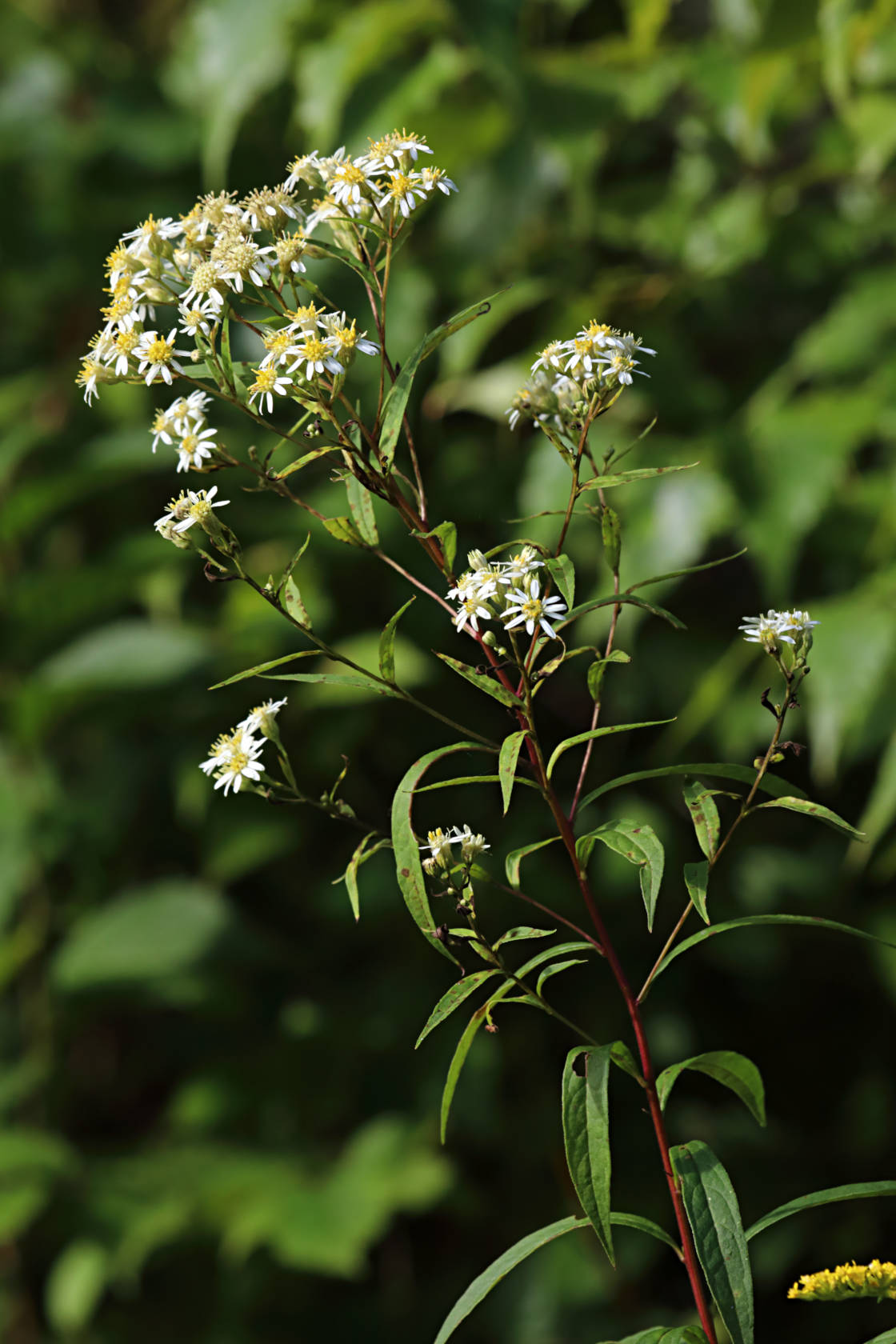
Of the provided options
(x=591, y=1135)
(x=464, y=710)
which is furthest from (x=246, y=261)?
(x=464, y=710)

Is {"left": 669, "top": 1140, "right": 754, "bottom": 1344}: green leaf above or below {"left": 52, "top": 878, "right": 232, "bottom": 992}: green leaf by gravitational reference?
below

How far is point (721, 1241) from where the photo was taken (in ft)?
1.07

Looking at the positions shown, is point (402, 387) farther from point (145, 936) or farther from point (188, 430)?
point (145, 936)

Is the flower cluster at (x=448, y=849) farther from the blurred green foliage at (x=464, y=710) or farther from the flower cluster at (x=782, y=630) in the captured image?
the blurred green foliage at (x=464, y=710)

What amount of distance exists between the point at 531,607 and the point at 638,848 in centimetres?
7

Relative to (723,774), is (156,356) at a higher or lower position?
higher

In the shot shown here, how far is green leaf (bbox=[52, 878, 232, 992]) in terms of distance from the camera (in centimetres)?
120

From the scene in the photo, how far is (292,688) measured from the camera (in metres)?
1.26

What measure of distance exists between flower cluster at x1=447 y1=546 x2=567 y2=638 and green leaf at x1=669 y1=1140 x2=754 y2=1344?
150 millimetres

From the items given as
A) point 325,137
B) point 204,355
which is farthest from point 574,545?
point 204,355

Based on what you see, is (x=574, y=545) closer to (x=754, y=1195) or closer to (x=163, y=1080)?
(x=754, y=1195)

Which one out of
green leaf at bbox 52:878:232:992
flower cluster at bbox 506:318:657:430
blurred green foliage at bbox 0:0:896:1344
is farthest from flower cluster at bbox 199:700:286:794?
green leaf at bbox 52:878:232:992

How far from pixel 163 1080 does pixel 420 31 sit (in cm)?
114

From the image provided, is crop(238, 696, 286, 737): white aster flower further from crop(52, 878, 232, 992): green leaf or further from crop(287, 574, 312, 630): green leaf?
crop(52, 878, 232, 992): green leaf
